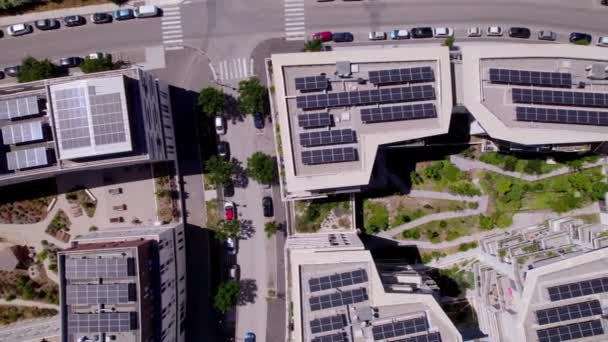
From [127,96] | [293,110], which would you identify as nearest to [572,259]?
[293,110]

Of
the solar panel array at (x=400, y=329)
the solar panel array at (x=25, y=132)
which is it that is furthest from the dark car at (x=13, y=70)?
the solar panel array at (x=400, y=329)

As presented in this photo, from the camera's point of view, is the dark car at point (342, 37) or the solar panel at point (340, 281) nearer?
the solar panel at point (340, 281)

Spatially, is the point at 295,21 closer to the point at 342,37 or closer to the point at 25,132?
the point at 342,37

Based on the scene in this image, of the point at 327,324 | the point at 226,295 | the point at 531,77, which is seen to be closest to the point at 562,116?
the point at 531,77

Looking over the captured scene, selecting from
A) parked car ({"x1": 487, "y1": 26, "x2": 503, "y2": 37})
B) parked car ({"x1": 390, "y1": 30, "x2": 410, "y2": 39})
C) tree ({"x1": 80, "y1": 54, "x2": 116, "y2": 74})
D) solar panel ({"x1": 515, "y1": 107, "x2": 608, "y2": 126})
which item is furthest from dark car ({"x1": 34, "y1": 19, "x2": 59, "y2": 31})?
solar panel ({"x1": 515, "y1": 107, "x2": 608, "y2": 126})

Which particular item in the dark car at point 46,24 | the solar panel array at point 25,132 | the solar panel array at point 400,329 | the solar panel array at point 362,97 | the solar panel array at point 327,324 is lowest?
the solar panel array at point 400,329

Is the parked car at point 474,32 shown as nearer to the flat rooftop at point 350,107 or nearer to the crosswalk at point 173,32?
the flat rooftop at point 350,107

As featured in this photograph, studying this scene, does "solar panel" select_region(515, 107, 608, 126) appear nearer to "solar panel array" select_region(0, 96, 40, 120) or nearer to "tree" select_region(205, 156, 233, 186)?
"tree" select_region(205, 156, 233, 186)

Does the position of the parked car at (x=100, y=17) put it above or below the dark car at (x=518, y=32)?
above
